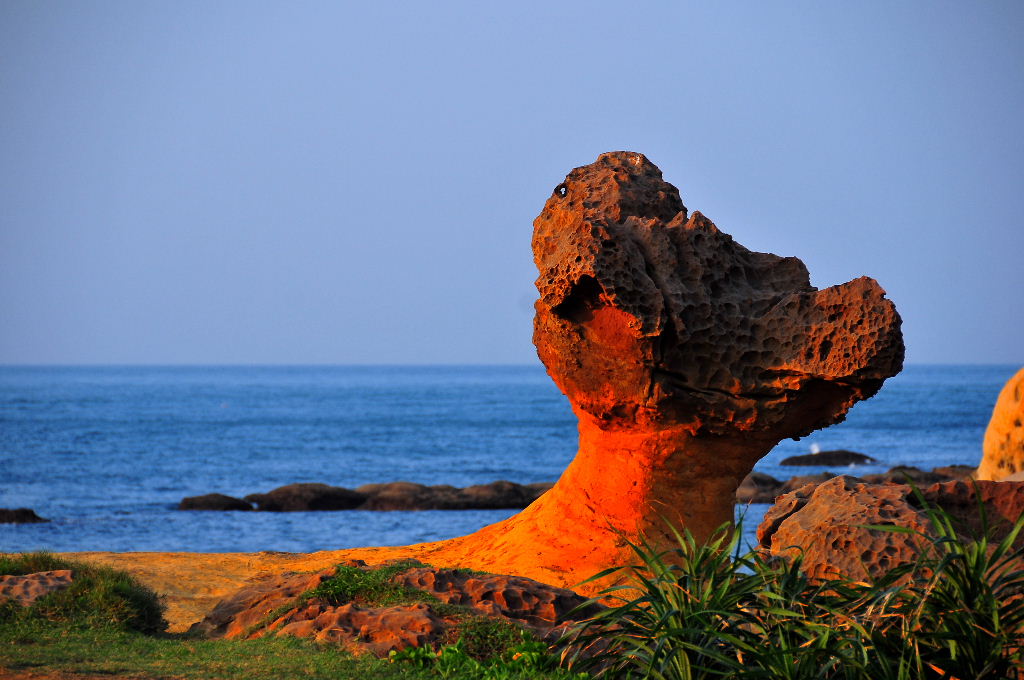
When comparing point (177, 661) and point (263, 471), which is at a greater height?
point (177, 661)

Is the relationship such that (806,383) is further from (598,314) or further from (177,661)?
(177,661)

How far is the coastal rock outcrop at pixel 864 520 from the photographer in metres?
5.88

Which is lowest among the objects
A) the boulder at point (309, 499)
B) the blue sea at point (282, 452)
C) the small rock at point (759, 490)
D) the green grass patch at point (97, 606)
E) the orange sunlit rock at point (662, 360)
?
the blue sea at point (282, 452)

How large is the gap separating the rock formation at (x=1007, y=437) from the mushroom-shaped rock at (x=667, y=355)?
27.9 ft

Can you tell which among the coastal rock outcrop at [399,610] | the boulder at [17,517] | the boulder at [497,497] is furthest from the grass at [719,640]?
the boulder at [497,497]

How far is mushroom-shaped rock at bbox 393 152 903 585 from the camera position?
8.15 m

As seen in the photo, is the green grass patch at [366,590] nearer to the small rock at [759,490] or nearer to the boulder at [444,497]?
the boulder at [444,497]

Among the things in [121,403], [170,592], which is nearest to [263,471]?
[170,592]

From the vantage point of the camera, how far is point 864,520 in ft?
19.9

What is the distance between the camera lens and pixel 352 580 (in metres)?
6.24

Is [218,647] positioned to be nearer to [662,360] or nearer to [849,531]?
[849,531]

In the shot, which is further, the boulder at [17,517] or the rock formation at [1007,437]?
the boulder at [17,517]

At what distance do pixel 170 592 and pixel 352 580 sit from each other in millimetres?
3273

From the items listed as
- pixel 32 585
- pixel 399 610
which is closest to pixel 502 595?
pixel 399 610
